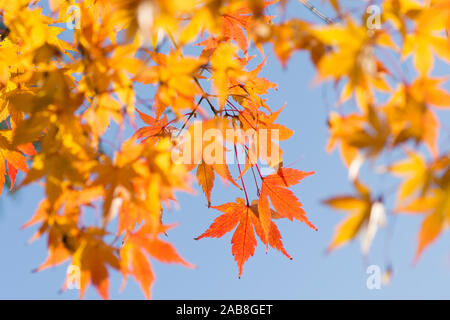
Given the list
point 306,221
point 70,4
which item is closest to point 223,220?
point 306,221

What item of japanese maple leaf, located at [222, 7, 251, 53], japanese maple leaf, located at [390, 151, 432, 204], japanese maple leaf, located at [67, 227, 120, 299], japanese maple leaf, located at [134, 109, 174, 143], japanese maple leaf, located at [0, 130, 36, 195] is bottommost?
japanese maple leaf, located at [67, 227, 120, 299]

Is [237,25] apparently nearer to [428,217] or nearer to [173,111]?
[173,111]

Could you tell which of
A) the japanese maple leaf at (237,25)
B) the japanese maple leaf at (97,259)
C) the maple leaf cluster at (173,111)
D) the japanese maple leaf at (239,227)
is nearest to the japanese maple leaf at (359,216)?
the maple leaf cluster at (173,111)

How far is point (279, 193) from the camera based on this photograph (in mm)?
1104

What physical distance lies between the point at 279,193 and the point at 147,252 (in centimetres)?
47

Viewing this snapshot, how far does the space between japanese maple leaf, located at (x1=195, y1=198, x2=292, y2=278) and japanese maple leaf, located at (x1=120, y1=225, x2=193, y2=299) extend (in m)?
0.45

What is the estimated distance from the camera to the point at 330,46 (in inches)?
24.3

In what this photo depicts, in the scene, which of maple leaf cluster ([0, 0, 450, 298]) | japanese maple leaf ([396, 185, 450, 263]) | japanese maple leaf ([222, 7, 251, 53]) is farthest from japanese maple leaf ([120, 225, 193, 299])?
japanese maple leaf ([222, 7, 251, 53])

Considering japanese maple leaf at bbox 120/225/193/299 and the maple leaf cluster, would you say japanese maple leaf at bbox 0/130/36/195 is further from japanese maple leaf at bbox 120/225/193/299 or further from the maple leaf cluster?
japanese maple leaf at bbox 120/225/193/299

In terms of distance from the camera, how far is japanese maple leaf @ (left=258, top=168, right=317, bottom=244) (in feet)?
3.58

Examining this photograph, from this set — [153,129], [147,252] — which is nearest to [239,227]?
[153,129]

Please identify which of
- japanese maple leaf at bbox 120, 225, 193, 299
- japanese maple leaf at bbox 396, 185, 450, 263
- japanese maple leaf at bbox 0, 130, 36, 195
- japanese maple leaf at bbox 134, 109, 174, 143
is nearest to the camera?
japanese maple leaf at bbox 396, 185, 450, 263

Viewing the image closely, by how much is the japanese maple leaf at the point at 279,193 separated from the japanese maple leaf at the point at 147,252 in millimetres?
409

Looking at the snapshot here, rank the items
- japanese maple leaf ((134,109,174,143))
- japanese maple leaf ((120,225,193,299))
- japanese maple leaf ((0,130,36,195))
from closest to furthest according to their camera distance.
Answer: japanese maple leaf ((120,225,193,299))
japanese maple leaf ((0,130,36,195))
japanese maple leaf ((134,109,174,143))
